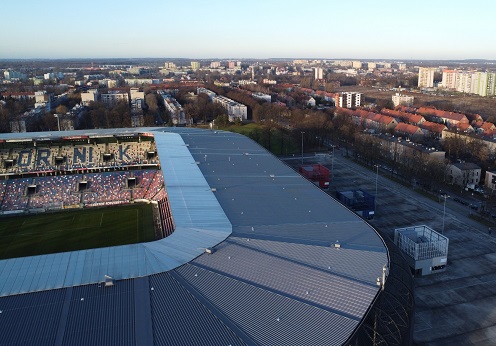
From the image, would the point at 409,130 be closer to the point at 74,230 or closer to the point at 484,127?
the point at 484,127

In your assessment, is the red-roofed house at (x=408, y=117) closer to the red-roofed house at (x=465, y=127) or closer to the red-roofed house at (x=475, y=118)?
the red-roofed house at (x=465, y=127)

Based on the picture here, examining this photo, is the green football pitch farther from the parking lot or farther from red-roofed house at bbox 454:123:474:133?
red-roofed house at bbox 454:123:474:133

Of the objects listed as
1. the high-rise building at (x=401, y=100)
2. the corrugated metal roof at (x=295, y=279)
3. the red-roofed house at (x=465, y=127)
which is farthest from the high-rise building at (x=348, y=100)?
the corrugated metal roof at (x=295, y=279)

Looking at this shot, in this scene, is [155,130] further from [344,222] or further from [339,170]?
[344,222]

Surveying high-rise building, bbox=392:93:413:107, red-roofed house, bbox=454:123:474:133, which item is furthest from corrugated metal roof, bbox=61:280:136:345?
high-rise building, bbox=392:93:413:107

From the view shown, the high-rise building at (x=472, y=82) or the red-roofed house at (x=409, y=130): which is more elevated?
the high-rise building at (x=472, y=82)

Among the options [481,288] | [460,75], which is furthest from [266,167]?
[460,75]

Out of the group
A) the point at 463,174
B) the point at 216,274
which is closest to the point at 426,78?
the point at 463,174
